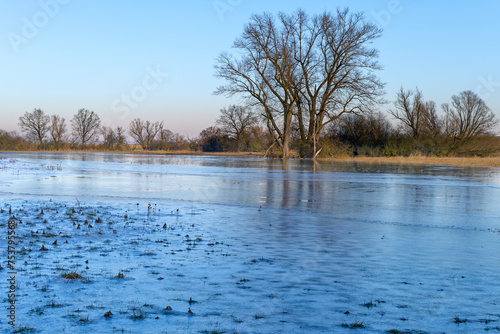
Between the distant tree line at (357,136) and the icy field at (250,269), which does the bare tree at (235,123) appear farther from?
the icy field at (250,269)

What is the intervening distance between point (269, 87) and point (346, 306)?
47834 mm

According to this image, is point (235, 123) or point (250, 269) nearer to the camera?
point (250, 269)

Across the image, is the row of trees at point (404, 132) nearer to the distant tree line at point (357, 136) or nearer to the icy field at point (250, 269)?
the distant tree line at point (357, 136)

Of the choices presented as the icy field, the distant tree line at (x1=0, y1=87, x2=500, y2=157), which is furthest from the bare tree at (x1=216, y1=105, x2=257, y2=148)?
the icy field

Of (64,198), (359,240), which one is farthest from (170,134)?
(359,240)

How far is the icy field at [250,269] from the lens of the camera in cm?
443

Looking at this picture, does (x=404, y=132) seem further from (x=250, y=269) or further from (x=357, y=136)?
(x=250, y=269)

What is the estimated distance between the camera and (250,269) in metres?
6.18

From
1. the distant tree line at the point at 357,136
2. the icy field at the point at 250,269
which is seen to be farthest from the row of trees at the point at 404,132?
the icy field at the point at 250,269

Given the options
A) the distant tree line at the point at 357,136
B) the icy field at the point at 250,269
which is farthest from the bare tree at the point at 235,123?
the icy field at the point at 250,269

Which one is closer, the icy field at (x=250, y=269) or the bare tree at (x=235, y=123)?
the icy field at (x=250, y=269)

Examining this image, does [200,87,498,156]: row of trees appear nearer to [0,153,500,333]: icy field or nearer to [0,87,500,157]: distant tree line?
[0,87,500,157]: distant tree line

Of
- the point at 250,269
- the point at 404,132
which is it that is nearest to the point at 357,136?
the point at 404,132

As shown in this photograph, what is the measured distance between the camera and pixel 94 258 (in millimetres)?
6750
